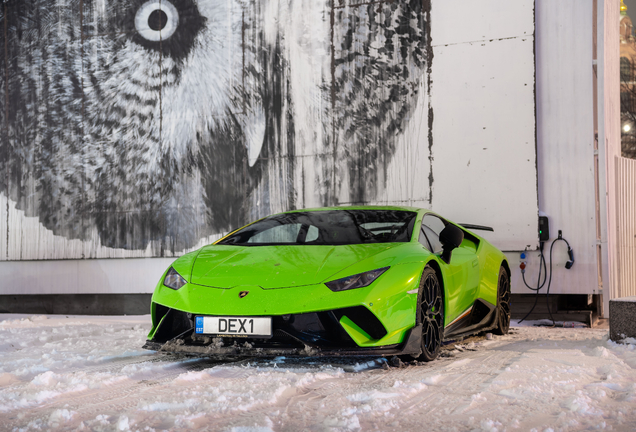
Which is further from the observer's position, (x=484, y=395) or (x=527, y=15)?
(x=527, y=15)

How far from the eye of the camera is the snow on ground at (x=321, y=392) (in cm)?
252

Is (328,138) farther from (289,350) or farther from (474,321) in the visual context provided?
(289,350)

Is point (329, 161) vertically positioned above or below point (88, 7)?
below

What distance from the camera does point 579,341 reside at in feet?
17.7

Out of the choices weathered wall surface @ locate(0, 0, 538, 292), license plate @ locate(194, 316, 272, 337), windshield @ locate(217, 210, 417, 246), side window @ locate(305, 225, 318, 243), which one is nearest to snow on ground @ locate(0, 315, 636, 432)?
license plate @ locate(194, 316, 272, 337)

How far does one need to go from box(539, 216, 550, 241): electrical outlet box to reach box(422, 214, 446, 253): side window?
2996 millimetres

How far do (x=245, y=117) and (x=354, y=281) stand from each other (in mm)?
5799

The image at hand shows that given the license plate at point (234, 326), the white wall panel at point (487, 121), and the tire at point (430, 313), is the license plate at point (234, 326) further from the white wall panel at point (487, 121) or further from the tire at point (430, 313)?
the white wall panel at point (487, 121)

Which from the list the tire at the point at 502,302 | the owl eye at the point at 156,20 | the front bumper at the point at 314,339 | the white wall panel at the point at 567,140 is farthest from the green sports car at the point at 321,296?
the owl eye at the point at 156,20

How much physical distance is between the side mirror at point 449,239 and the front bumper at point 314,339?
3.20 feet

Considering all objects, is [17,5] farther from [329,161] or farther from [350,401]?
[350,401]

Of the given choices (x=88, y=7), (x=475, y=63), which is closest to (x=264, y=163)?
(x=475, y=63)

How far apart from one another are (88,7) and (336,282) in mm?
8201

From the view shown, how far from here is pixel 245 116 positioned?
901 cm
